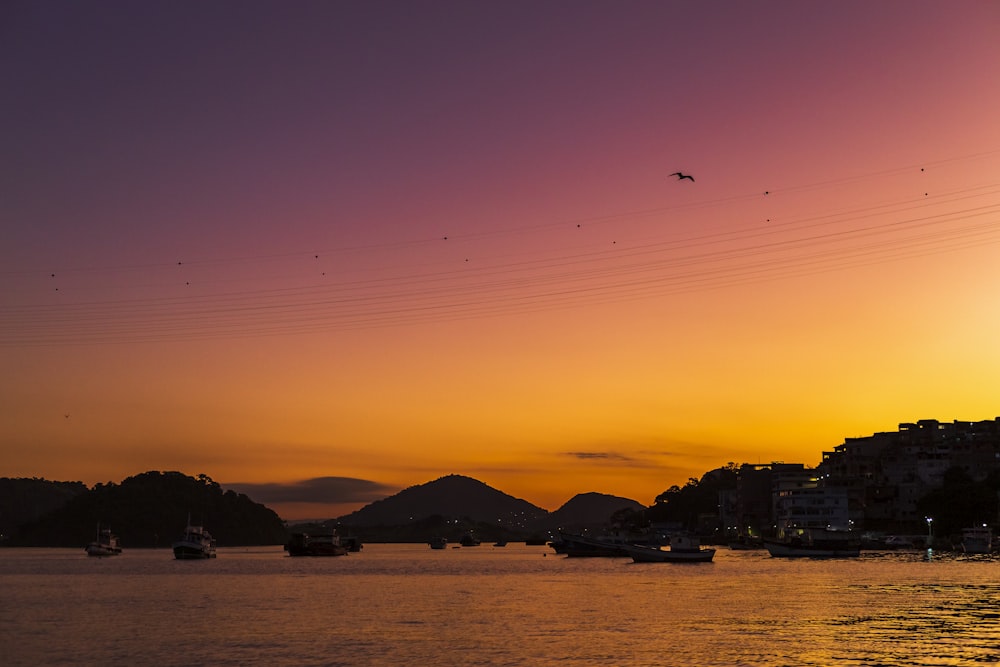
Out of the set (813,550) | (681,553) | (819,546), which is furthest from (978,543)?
(681,553)

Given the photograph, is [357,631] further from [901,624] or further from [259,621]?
[901,624]

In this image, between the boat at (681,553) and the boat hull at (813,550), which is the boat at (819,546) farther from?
the boat at (681,553)

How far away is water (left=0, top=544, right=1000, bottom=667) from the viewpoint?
54.4 m

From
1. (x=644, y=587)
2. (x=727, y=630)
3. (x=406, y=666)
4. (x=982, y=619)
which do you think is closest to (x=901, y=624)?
(x=982, y=619)

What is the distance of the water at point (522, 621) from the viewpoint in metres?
54.4

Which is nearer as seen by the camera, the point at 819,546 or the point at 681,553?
the point at 681,553

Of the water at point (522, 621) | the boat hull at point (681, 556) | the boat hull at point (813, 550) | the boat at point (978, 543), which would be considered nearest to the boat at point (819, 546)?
the boat hull at point (813, 550)

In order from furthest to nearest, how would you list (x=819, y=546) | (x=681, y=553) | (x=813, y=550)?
(x=813, y=550) → (x=819, y=546) → (x=681, y=553)

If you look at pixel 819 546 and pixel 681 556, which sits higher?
pixel 819 546

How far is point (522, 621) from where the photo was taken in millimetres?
74125

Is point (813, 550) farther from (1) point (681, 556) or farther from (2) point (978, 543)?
(1) point (681, 556)

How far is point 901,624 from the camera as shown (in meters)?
65.5

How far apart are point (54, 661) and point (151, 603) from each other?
40955 millimetres

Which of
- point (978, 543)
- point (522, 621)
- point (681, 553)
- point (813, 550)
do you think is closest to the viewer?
point (522, 621)
